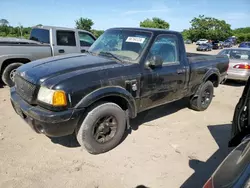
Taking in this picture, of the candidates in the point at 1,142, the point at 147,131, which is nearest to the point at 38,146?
the point at 1,142

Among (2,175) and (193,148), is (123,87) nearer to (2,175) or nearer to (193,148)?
(193,148)

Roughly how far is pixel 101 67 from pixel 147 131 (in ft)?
5.48

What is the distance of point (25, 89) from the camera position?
3158 millimetres

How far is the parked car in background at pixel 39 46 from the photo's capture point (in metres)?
6.18

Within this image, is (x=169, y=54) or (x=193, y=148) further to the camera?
(x=169, y=54)

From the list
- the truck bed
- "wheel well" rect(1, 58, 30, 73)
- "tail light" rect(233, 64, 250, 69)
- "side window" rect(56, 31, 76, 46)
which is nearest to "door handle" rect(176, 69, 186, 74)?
the truck bed

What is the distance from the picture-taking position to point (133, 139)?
388 centimetres

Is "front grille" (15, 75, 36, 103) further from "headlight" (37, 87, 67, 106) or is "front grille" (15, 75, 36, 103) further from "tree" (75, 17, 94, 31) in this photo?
"tree" (75, 17, 94, 31)

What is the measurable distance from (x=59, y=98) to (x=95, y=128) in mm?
801

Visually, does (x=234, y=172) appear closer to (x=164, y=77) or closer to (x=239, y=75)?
(x=164, y=77)

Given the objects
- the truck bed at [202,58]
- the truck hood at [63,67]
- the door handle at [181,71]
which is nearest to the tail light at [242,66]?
the truck bed at [202,58]

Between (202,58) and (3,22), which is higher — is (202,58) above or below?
below

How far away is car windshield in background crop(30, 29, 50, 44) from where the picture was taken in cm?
727

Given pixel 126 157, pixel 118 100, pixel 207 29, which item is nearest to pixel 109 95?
pixel 118 100
